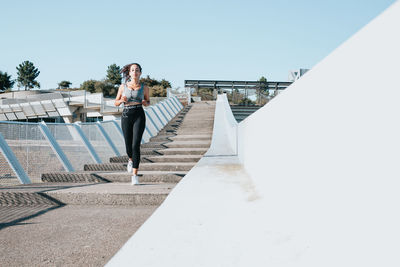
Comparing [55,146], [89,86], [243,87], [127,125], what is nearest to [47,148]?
[55,146]

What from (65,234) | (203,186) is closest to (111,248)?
(65,234)

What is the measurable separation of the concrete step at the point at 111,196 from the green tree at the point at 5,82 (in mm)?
97858

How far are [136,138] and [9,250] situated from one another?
7.87 feet

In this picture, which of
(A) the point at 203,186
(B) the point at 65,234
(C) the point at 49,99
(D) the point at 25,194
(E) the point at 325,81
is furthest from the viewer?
(C) the point at 49,99

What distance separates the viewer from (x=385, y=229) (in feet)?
3.22

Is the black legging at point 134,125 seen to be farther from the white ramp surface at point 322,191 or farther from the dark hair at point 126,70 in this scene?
the white ramp surface at point 322,191

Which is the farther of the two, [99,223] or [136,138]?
[136,138]

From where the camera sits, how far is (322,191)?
1442 millimetres

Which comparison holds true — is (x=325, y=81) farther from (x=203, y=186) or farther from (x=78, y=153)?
(x=78, y=153)

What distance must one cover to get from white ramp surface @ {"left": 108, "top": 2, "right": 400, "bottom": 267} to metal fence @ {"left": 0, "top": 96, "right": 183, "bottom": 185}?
11.5 feet

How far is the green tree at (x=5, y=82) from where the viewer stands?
88375mm

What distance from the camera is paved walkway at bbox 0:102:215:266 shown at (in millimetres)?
2443

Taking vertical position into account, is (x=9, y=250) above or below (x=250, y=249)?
below

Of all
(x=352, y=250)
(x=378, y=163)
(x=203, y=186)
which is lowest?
(x=203, y=186)
